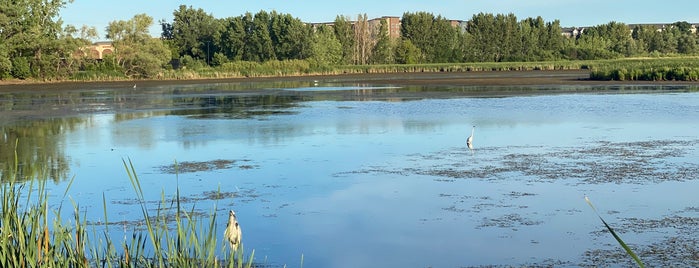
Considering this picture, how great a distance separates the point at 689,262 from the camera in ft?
25.3

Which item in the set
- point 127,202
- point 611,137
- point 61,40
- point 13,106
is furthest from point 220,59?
point 127,202

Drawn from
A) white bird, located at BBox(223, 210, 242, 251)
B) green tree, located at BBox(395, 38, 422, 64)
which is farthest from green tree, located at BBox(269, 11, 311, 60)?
white bird, located at BBox(223, 210, 242, 251)

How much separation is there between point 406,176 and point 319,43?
73.5 meters

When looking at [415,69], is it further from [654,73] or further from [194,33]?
[654,73]

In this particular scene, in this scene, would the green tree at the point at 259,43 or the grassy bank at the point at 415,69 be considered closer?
the grassy bank at the point at 415,69

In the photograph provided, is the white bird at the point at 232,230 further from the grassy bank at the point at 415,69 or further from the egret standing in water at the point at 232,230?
the grassy bank at the point at 415,69

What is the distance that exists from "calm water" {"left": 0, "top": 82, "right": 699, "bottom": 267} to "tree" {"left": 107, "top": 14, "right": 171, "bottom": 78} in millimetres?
39363

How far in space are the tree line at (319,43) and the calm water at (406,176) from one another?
4051cm

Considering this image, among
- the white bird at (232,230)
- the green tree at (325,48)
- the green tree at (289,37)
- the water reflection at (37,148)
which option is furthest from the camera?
the green tree at (289,37)

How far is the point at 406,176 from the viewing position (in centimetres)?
1325

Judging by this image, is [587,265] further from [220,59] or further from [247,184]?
[220,59]

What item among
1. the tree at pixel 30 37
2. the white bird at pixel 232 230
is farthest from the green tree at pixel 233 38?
the white bird at pixel 232 230

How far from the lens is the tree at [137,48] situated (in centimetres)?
6550

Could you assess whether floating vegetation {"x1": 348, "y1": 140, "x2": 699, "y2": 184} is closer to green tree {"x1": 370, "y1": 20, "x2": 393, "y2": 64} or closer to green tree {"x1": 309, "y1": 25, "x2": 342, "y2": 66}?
green tree {"x1": 309, "y1": 25, "x2": 342, "y2": 66}
